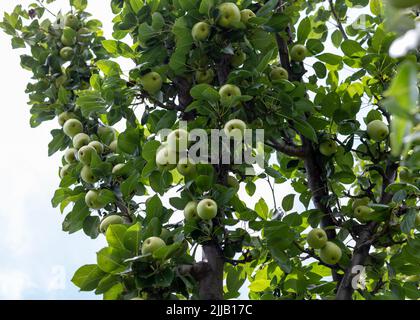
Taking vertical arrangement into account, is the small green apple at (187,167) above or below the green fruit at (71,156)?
below

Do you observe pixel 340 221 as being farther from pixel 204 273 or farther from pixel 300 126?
pixel 204 273

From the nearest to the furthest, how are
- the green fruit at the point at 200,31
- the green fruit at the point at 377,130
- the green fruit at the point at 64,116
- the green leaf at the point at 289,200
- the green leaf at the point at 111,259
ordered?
the green leaf at the point at 111,259
the green fruit at the point at 200,31
the green fruit at the point at 377,130
the green leaf at the point at 289,200
the green fruit at the point at 64,116

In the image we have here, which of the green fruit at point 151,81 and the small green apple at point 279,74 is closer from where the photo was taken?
the green fruit at point 151,81

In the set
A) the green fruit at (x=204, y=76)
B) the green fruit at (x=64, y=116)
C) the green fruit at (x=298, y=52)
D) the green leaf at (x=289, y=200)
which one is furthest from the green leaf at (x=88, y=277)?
the green fruit at (x=298, y=52)

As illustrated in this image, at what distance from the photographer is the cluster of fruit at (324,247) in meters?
2.40

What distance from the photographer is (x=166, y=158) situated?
221cm

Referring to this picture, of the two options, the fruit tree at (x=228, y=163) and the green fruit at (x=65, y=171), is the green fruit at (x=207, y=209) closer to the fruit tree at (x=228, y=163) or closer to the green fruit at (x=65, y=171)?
the fruit tree at (x=228, y=163)

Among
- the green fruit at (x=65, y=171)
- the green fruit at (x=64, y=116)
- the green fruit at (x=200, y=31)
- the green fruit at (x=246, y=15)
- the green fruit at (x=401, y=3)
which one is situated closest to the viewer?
the green fruit at (x=401, y=3)

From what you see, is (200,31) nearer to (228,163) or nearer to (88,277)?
(228,163)

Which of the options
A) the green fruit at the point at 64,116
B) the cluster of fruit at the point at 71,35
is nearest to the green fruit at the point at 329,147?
the green fruit at the point at 64,116

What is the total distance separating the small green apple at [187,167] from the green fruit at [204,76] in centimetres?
58

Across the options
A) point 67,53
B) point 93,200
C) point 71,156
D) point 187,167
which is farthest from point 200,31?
point 67,53

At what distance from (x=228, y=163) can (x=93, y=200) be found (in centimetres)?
74

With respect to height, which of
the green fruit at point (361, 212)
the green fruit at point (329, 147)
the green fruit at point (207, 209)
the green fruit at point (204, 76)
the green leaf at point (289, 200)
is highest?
the green fruit at point (204, 76)
